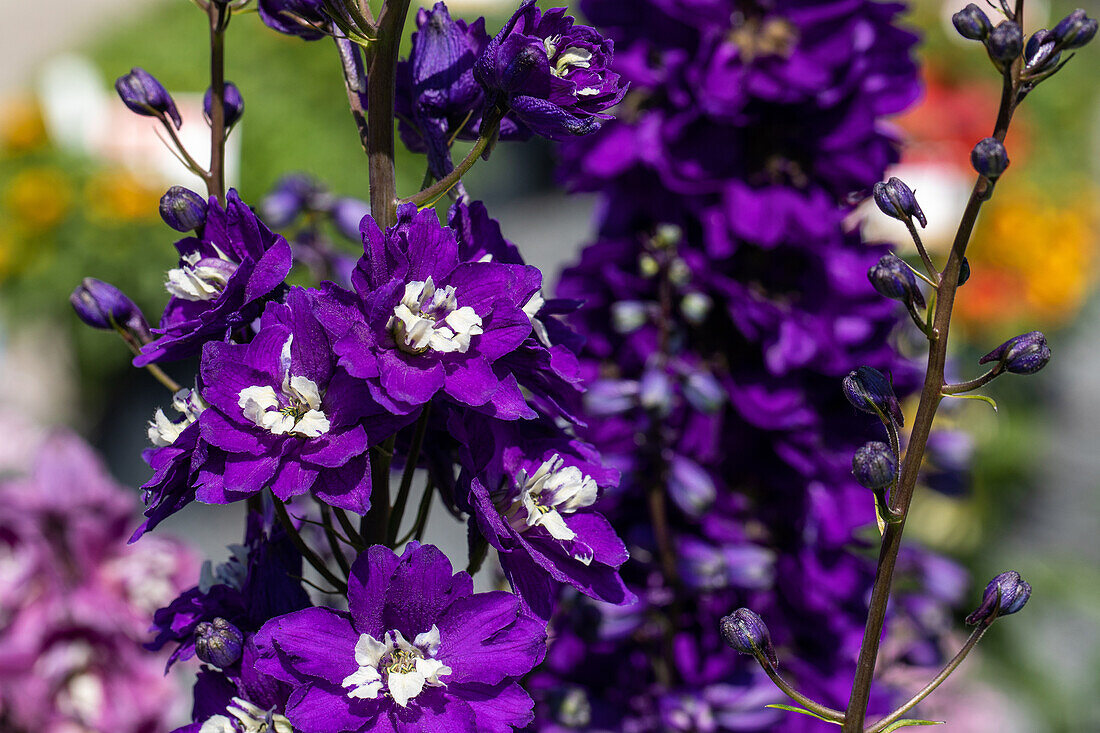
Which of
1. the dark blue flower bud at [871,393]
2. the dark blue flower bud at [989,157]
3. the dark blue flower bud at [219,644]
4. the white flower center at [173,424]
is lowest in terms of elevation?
the dark blue flower bud at [219,644]

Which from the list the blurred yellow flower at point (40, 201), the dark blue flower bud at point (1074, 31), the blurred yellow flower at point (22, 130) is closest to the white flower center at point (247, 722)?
the dark blue flower bud at point (1074, 31)

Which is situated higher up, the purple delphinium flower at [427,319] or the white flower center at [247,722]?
the purple delphinium flower at [427,319]

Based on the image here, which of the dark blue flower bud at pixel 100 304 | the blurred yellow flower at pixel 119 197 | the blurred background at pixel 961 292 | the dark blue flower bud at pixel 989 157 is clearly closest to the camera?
the dark blue flower bud at pixel 989 157

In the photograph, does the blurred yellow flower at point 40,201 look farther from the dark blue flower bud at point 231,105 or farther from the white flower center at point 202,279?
the white flower center at point 202,279

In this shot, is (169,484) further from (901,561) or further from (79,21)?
(79,21)

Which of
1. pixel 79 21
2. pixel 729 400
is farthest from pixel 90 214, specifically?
pixel 79 21

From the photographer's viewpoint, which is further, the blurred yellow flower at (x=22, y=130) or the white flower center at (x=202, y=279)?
the blurred yellow flower at (x=22, y=130)

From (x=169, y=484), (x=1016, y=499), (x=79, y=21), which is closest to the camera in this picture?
(x=169, y=484)
